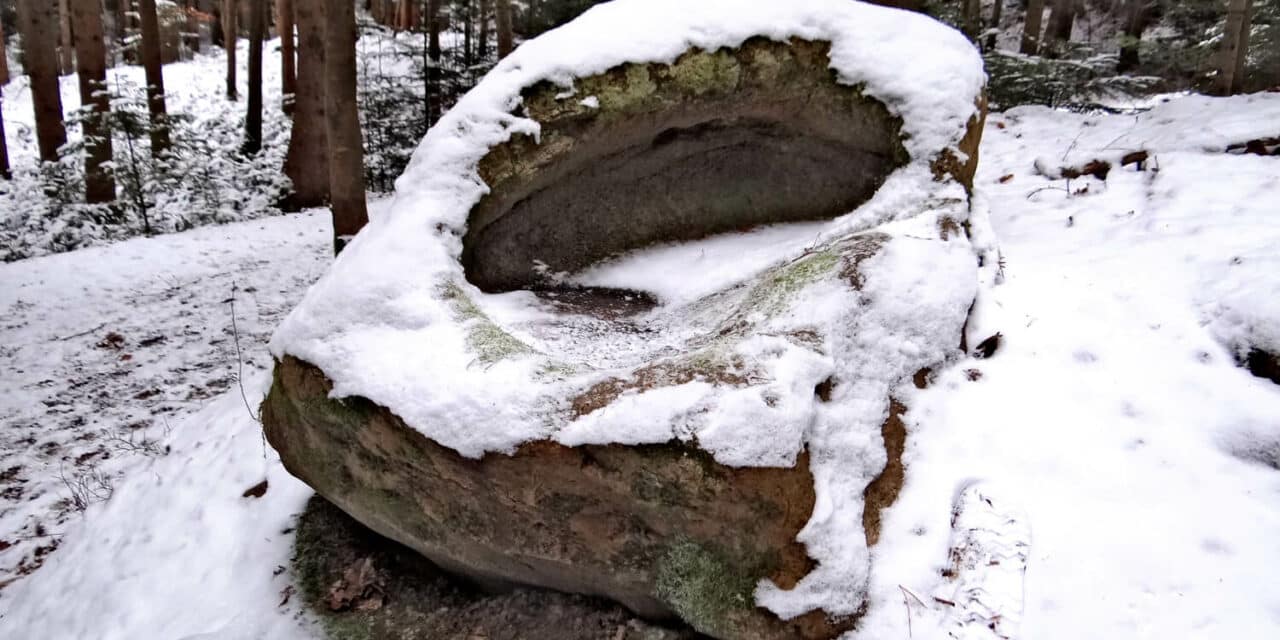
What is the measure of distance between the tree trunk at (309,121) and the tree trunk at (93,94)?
2089mm

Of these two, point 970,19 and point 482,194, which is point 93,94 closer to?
point 482,194

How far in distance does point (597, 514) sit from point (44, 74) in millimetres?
11362

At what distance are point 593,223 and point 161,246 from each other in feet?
20.5

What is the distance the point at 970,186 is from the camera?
14.1 ft

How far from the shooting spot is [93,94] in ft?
28.6

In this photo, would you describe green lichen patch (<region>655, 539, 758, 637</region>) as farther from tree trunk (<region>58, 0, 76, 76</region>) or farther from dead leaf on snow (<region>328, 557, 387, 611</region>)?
tree trunk (<region>58, 0, 76, 76</region>)

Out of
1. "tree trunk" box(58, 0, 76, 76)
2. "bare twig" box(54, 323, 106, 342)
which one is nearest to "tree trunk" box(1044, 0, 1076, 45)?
"bare twig" box(54, 323, 106, 342)

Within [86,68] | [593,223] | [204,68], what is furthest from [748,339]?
[204,68]

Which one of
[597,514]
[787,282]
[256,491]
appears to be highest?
[787,282]

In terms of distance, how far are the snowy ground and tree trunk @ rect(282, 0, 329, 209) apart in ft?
13.7

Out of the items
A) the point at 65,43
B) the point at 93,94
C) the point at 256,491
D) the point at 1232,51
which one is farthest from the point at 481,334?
the point at 65,43

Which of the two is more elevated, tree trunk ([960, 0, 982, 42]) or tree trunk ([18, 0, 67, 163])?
tree trunk ([960, 0, 982, 42])

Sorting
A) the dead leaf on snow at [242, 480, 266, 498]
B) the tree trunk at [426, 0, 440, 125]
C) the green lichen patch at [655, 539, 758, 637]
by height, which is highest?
the tree trunk at [426, 0, 440, 125]

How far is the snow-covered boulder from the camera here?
237 centimetres
